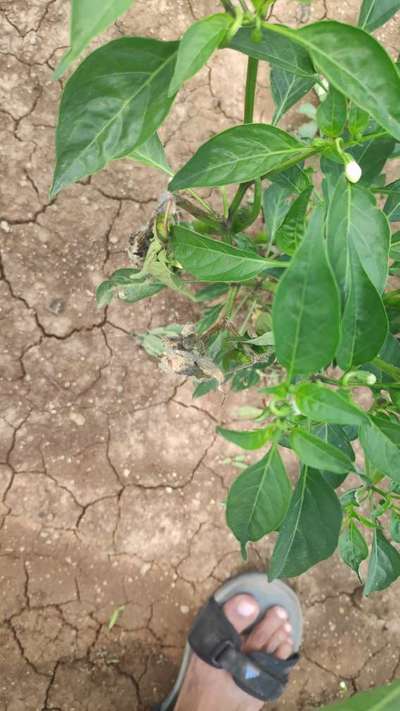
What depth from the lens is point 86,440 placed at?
2172mm

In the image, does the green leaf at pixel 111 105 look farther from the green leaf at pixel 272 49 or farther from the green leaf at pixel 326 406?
the green leaf at pixel 326 406

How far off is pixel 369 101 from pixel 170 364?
898mm

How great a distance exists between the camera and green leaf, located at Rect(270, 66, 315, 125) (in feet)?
4.45

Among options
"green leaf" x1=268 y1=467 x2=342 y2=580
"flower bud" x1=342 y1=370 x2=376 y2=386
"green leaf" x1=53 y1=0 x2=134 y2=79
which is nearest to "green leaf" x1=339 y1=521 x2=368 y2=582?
"green leaf" x1=268 y1=467 x2=342 y2=580

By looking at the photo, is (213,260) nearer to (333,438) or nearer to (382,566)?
(333,438)

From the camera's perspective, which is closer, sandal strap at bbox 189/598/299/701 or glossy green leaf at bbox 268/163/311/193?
glossy green leaf at bbox 268/163/311/193

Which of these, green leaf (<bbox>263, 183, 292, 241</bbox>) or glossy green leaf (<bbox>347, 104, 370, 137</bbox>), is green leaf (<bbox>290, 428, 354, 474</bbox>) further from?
green leaf (<bbox>263, 183, 292, 241</bbox>)

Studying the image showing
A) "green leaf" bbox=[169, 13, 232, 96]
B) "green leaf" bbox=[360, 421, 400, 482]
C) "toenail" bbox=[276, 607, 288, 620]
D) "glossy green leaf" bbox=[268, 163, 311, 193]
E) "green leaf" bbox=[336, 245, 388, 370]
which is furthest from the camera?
"toenail" bbox=[276, 607, 288, 620]

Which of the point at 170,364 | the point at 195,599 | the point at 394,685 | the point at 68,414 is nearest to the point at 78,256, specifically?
the point at 68,414

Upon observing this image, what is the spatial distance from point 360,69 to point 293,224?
0.37m

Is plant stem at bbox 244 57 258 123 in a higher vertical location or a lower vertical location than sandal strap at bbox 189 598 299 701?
higher

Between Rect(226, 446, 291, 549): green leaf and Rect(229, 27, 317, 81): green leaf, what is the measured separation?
595mm

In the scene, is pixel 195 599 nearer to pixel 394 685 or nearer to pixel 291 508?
pixel 291 508

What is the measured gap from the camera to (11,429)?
83.4 inches
